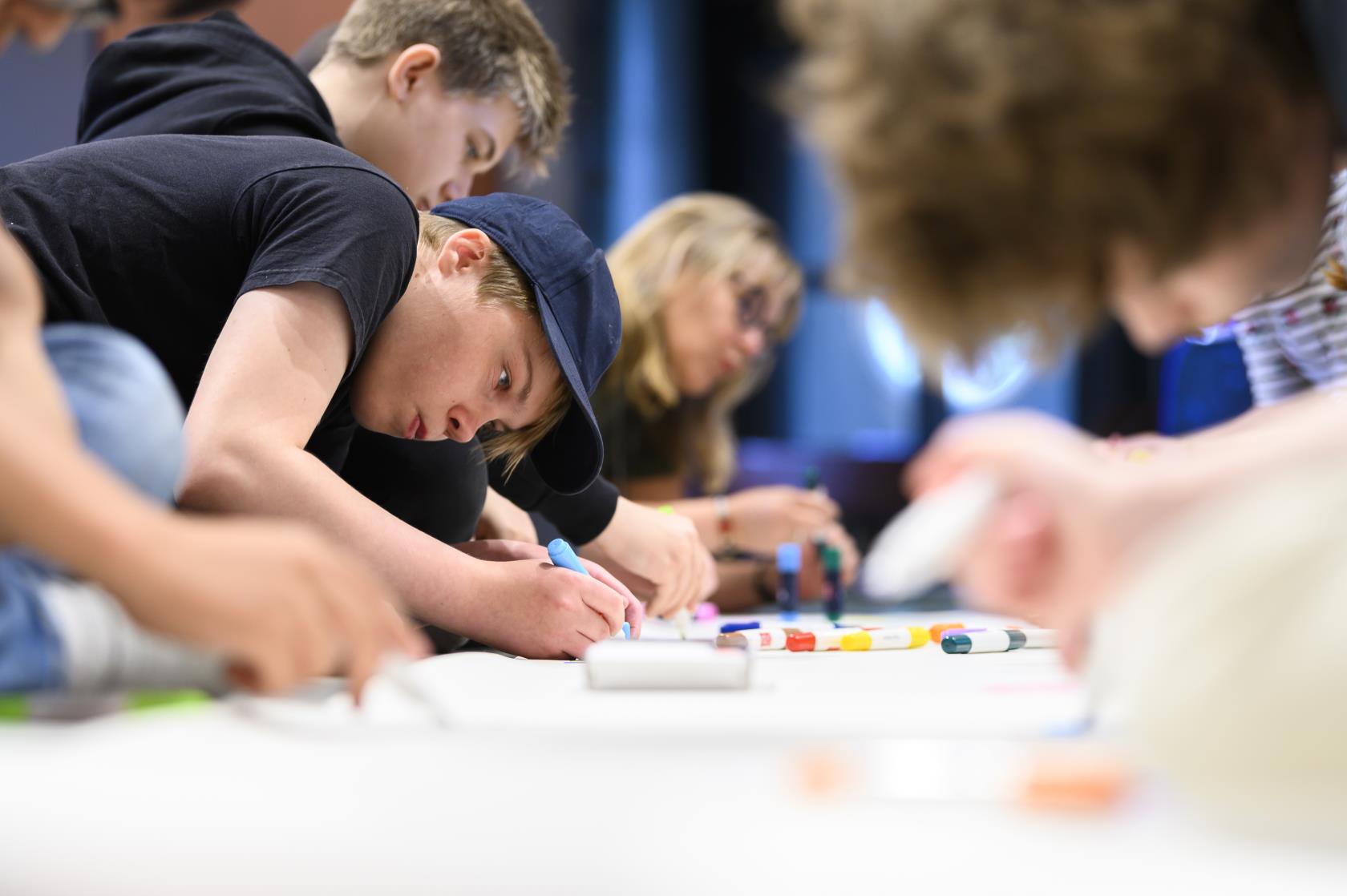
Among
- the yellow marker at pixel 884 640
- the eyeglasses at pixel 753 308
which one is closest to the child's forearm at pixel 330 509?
the yellow marker at pixel 884 640

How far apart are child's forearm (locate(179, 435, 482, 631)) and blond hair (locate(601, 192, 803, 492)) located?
962 mm

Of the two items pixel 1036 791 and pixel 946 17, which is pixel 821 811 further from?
pixel 946 17

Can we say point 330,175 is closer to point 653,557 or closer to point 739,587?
point 653,557

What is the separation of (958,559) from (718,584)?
1218 millimetres

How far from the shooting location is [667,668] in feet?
2.12

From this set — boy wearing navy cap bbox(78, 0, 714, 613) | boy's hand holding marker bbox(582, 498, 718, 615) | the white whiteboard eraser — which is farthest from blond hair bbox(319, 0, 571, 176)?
the white whiteboard eraser

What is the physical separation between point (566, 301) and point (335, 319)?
0.21 m

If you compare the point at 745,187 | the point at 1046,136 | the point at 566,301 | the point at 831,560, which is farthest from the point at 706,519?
the point at 745,187

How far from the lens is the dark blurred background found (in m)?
1.58

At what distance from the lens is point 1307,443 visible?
1.36ft

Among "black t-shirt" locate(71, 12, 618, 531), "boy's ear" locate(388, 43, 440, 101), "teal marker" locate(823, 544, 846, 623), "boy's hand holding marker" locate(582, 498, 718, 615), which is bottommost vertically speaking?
"teal marker" locate(823, 544, 846, 623)

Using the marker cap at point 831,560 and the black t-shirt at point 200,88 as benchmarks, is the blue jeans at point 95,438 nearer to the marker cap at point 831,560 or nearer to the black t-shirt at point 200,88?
the black t-shirt at point 200,88

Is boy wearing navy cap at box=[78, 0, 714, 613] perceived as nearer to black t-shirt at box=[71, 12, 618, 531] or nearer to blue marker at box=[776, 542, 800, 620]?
black t-shirt at box=[71, 12, 618, 531]

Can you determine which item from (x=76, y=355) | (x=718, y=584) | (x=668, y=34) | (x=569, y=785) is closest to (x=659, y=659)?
(x=569, y=785)
